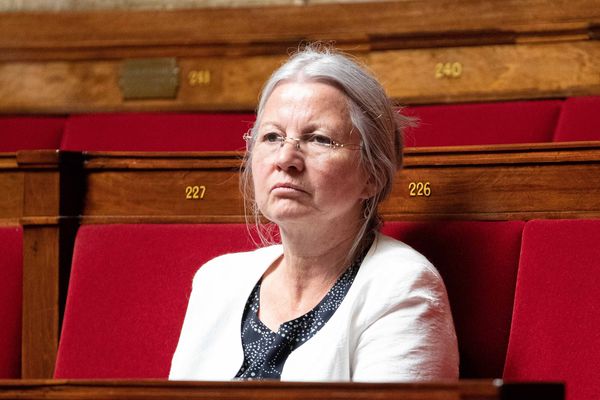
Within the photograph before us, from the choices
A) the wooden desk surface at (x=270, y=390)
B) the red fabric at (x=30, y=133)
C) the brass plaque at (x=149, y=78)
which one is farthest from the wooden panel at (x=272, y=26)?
the wooden desk surface at (x=270, y=390)

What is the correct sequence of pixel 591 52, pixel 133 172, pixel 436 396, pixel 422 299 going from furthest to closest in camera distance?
pixel 591 52
pixel 133 172
pixel 422 299
pixel 436 396

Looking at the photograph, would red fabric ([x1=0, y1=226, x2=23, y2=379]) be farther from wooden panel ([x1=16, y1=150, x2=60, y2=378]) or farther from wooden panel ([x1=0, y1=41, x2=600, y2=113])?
wooden panel ([x1=0, y1=41, x2=600, y2=113])

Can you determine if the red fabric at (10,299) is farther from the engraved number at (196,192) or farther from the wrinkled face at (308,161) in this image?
the wrinkled face at (308,161)

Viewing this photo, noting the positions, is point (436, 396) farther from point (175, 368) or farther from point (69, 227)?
point (69, 227)

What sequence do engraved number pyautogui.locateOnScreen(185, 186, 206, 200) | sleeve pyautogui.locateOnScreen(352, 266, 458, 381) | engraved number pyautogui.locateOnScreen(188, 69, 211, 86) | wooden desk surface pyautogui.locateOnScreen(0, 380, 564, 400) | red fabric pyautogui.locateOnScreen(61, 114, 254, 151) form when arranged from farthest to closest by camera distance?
engraved number pyautogui.locateOnScreen(188, 69, 211, 86)
red fabric pyautogui.locateOnScreen(61, 114, 254, 151)
engraved number pyautogui.locateOnScreen(185, 186, 206, 200)
sleeve pyautogui.locateOnScreen(352, 266, 458, 381)
wooden desk surface pyautogui.locateOnScreen(0, 380, 564, 400)

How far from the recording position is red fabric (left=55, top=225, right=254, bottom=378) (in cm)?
96

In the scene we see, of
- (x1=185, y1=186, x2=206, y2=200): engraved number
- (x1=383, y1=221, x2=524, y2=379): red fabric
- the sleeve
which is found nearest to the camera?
the sleeve

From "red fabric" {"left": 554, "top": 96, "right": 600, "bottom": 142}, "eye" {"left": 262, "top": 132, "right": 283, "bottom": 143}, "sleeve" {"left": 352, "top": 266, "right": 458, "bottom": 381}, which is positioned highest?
"red fabric" {"left": 554, "top": 96, "right": 600, "bottom": 142}

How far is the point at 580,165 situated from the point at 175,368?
352 millimetres

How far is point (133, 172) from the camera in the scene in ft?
3.34

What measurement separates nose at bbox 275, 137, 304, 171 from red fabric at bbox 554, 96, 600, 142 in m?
0.39

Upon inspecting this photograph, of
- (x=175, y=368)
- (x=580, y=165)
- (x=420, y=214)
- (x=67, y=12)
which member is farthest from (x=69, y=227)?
(x=67, y=12)

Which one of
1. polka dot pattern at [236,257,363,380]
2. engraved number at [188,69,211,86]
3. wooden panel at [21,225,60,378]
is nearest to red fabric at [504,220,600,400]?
polka dot pattern at [236,257,363,380]

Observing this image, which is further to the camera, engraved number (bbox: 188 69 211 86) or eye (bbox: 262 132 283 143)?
engraved number (bbox: 188 69 211 86)
